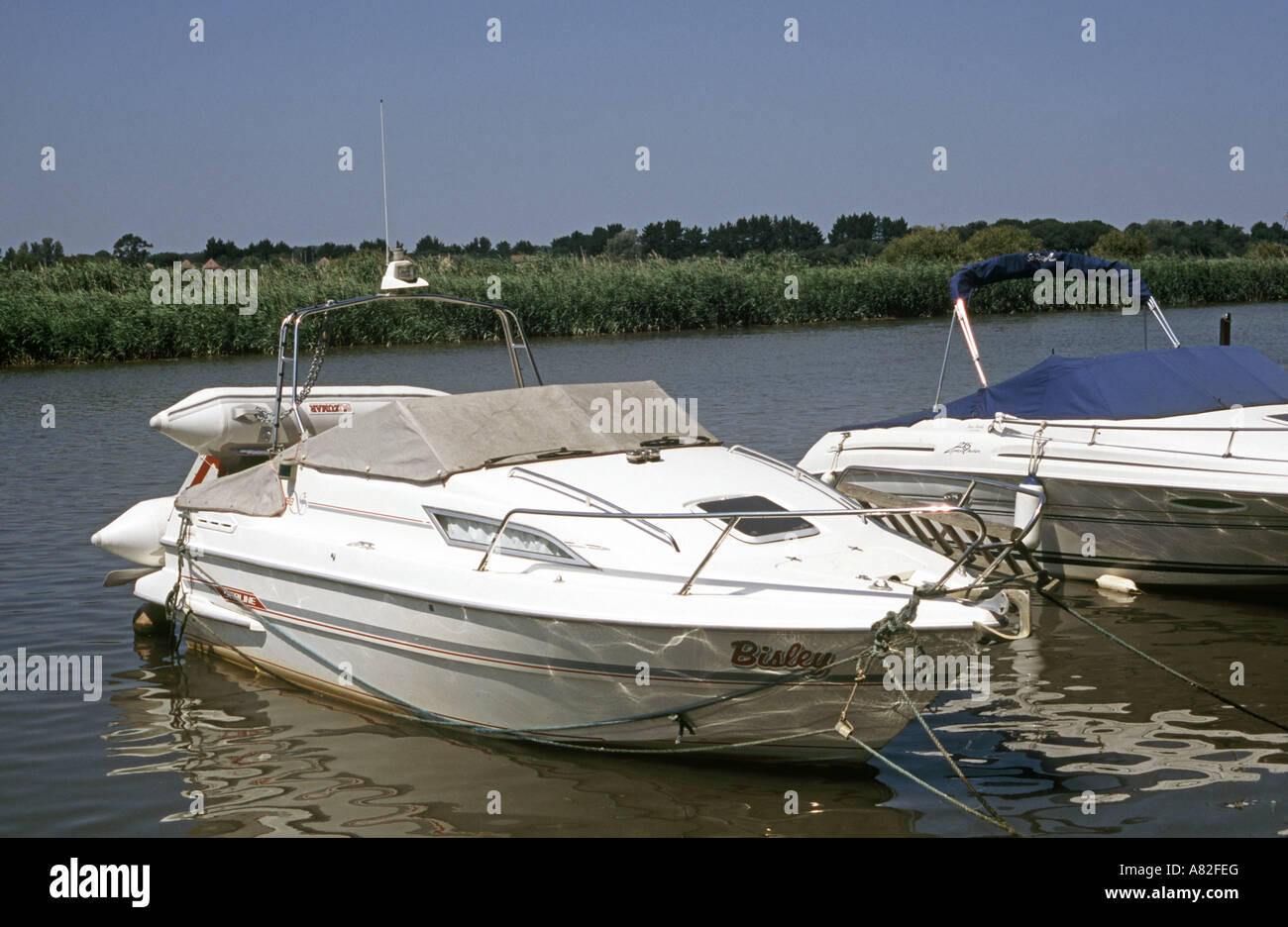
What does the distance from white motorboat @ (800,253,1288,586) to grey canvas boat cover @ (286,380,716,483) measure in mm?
3068

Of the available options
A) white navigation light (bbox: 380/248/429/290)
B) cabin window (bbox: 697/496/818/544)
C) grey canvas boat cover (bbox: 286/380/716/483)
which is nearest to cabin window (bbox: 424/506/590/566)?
grey canvas boat cover (bbox: 286/380/716/483)

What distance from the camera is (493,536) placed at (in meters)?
6.89

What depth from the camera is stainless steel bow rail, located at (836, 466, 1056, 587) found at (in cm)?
618

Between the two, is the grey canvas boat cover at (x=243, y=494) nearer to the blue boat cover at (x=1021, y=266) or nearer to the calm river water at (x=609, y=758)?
the calm river water at (x=609, y=758)

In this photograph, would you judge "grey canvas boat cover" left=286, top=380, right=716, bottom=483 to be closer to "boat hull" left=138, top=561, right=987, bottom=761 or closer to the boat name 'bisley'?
"boat hull" left=138, top=561, right=987, bottom=761

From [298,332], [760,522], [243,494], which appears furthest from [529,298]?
[760,522]

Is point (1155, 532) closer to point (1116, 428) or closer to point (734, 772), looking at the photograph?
point (1116, 428)

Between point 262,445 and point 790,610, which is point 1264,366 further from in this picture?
point 262,445

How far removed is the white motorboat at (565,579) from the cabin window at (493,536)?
0.04ft

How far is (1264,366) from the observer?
427 inches

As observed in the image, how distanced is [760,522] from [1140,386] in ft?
16.7

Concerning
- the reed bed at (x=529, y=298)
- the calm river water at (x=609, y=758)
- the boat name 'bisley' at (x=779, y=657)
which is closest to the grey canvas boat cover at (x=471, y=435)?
the calm river water at (x=609, y=758)
